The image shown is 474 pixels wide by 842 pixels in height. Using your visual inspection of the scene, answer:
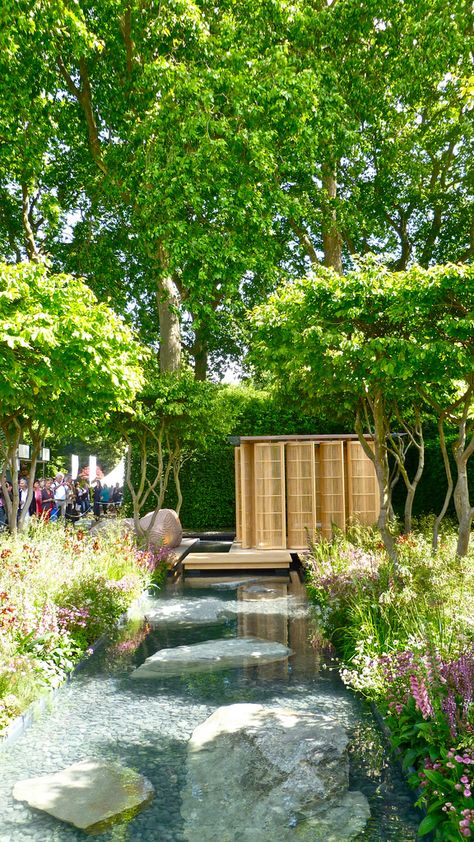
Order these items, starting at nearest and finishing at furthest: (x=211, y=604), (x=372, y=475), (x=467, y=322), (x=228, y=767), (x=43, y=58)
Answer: (x=228, y=767) → (x=467, y=322) → (x=211, y=604) → (x=43, y=58) → (x=372, y=475)

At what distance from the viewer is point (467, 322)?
Answer: 6.50 meters

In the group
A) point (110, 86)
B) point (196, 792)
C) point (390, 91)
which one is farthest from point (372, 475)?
point (196, 792)

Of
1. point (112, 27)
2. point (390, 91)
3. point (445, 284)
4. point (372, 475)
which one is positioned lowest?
point (372, 475)

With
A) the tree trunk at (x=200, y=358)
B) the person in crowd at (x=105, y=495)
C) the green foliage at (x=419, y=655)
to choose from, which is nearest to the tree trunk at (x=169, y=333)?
the tree trunk at (x=200, y=358)

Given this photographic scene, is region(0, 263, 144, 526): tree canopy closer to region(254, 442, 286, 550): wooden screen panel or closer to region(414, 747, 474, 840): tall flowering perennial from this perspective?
region(414, 747, 474, 840): tall flowering perennial

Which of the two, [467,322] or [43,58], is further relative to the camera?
[43,58]

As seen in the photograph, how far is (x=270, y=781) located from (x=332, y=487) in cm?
1110

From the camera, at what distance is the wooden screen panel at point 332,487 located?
14805 mm

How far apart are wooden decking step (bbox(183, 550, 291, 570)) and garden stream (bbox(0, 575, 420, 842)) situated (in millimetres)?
5156

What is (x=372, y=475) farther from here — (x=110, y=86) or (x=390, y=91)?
(x=110, y=86)

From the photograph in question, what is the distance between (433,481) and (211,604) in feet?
29.0

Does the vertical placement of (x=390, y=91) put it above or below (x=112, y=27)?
below

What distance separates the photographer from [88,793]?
152 inches

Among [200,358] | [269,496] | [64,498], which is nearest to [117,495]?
[200,358]
